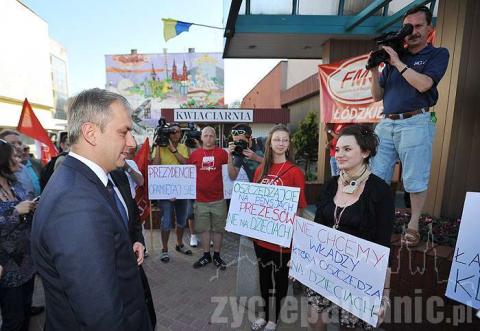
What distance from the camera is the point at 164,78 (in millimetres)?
38281

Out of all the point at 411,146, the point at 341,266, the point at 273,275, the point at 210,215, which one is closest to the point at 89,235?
the point at 341,266

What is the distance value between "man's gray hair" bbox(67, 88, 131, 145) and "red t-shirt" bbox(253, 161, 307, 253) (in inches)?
65.0

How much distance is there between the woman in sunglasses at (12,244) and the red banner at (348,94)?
4513 millimetres

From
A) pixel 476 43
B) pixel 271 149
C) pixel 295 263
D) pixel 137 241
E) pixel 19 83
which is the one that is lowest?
pixel 295 263

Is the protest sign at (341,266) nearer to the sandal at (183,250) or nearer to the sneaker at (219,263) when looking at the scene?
the sneaker at (219,263)

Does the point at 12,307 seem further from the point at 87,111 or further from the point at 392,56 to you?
the point at 392,56

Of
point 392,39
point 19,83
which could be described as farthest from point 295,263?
point 19,83

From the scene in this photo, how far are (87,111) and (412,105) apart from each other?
7.82ft

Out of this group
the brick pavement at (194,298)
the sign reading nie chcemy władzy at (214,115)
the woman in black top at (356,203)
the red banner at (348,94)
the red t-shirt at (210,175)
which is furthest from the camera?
the sign reading nie chcemy władzy at (214,115)

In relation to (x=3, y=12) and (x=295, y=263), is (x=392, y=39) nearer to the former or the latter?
(x=295, y=263)

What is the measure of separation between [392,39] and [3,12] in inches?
1037

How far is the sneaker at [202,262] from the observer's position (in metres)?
4.05

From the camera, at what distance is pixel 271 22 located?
18.1ft

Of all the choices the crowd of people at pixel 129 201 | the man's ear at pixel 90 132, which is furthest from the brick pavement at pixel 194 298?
the man's ear at pixel 90 132
